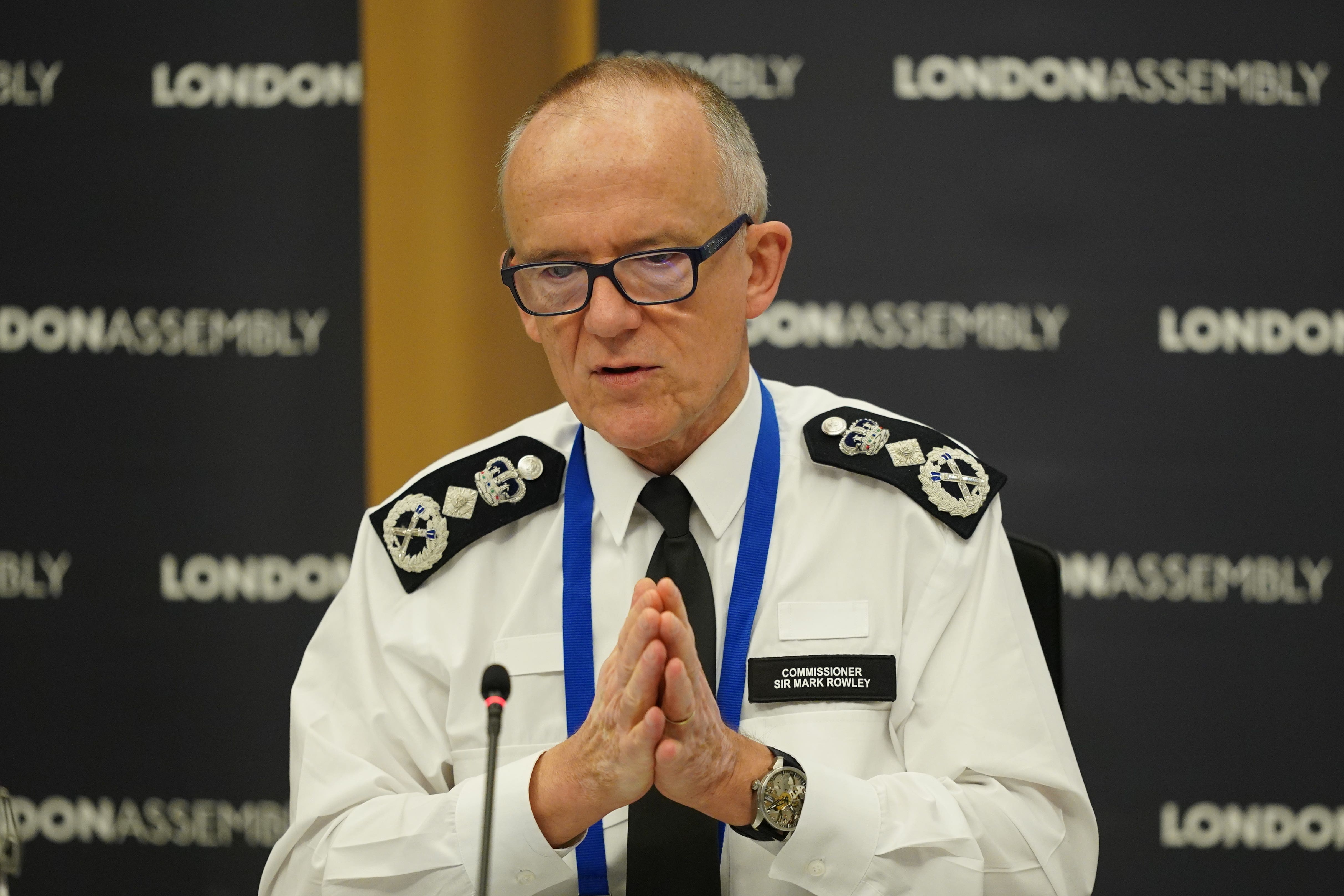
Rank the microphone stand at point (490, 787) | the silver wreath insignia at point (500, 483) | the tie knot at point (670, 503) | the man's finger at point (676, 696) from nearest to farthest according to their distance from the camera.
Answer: the microphone stand at point (490, 787), the man's finger at point (676, 696), the tie knot at point (670, 503), the silver wreath insignia at point (500, 483)

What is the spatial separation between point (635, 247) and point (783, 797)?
25.3 inches

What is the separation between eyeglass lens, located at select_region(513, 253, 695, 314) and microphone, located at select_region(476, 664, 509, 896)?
52 cm

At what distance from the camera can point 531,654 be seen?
1.53m

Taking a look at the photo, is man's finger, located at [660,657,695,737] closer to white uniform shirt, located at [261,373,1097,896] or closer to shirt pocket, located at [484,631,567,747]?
white uniform shirt, located at [261,373,1097,896]

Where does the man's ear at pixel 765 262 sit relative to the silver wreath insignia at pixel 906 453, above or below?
above

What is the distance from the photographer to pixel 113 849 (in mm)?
2686

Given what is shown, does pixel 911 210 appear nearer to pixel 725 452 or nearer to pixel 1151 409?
pixel 1151 409

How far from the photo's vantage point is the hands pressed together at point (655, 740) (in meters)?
1.19

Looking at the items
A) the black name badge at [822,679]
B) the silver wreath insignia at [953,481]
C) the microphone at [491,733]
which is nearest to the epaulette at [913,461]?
the silver wreath insignia at [953,481]

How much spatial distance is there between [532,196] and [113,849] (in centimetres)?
205

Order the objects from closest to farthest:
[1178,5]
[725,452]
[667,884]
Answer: [667,884] < [725,452] < [1178,5]

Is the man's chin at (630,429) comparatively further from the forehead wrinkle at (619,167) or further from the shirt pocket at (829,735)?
the shirt pocket at (829,735)

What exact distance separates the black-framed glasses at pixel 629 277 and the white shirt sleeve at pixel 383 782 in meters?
0.44

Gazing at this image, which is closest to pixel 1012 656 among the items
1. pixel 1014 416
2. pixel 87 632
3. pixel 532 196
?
pixel 532 196
